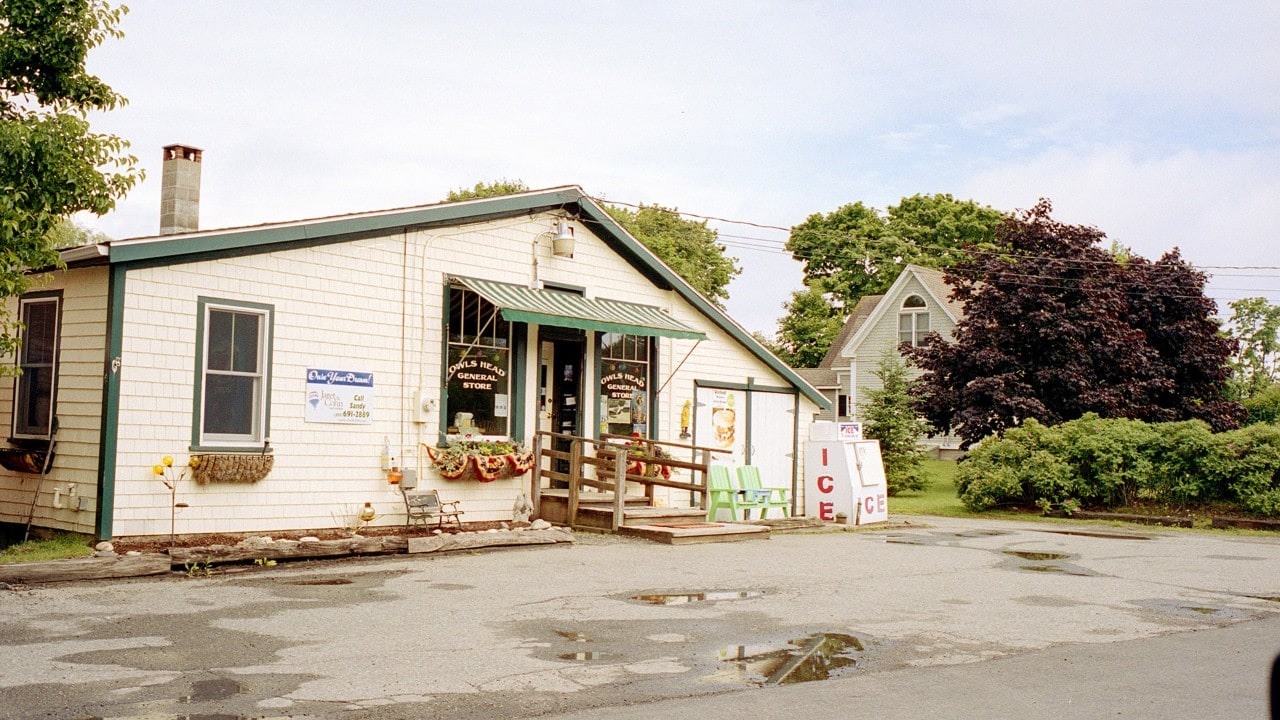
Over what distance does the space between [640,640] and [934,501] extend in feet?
67.3

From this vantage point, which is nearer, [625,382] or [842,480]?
[625,382]

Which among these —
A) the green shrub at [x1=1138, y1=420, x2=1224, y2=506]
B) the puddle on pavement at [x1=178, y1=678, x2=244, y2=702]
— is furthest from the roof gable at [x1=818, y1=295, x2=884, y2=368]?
the puddle on pavement at [x1=178, y1=678, x2=244, y2=702]

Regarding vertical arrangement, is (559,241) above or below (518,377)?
above

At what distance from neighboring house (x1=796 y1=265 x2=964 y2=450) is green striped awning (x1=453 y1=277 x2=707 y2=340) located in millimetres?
23911

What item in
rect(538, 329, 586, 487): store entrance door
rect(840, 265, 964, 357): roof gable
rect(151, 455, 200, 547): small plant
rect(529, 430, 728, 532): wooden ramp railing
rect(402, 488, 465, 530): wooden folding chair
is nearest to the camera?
rect(151, 455, 200, 547): small plant

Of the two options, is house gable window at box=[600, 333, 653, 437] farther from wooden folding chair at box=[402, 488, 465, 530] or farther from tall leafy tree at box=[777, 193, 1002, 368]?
tall leafy tree at box=[777, 193, 1002, 368]

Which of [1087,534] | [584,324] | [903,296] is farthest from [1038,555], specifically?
[903,296]

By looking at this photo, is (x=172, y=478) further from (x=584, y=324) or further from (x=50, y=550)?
(x=584, y=324)

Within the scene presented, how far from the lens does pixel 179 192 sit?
14.7 metres

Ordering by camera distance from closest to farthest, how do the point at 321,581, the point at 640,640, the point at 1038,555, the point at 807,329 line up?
the point at 640,640 < the point at 321,581 < the point at 1038,555 < the point at 807,329

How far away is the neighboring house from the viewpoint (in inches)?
1652

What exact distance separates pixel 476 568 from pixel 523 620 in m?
3.21

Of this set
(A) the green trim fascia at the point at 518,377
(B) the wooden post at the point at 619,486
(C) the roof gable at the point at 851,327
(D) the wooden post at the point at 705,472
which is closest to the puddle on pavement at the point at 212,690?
(B) the wooden post at the point at 619,486

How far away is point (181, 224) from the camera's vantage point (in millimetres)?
14719
